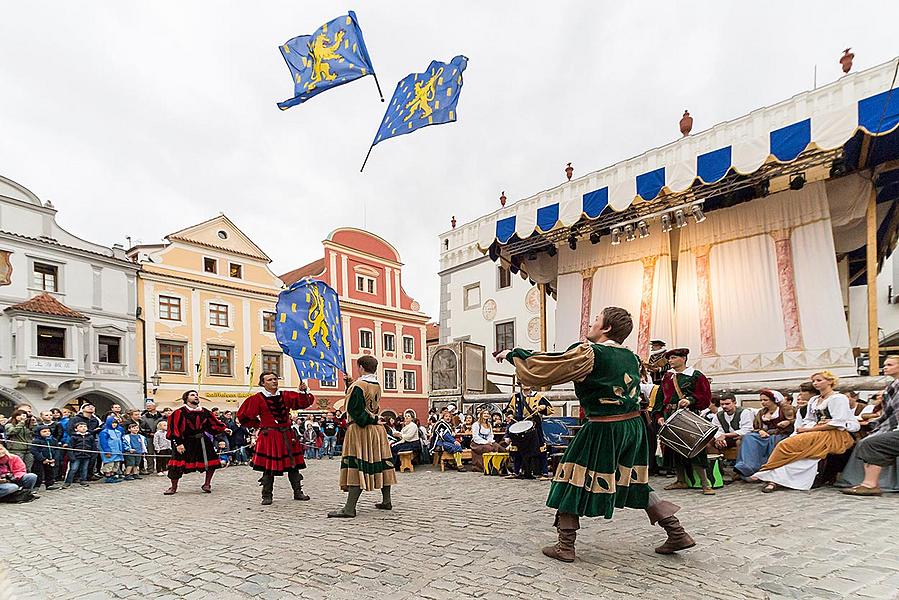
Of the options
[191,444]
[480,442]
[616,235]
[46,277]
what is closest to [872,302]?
[616,235]

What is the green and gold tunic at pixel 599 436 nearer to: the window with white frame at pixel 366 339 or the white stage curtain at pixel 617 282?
the white stage curtain at pixel 617 282

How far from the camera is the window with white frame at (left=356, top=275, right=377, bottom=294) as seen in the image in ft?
98.7

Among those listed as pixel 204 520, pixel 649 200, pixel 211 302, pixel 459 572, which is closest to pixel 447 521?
pixel 459 572

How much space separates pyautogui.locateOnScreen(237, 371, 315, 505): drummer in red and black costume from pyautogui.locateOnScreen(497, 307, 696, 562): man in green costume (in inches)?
163

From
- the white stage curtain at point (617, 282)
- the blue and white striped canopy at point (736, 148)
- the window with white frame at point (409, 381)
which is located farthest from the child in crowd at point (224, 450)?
the window with white frame at point (409, 381)

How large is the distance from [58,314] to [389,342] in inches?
635

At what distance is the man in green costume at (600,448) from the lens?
3.67 m

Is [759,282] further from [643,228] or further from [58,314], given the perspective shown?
[58,314]

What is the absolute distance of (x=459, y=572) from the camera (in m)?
3.58

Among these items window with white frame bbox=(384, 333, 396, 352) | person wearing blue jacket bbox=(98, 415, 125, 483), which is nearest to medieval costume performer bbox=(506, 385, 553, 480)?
person wearing blue jacket bbox=(98, 415, 125, 483)

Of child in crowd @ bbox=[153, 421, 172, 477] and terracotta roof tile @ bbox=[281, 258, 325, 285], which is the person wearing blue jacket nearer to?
child in crowd @ bbox=[153, 421, 172, 477]

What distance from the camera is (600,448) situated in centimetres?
375

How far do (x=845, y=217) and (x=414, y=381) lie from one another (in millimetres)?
24741

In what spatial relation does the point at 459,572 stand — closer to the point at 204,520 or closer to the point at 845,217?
the point at 204,520
